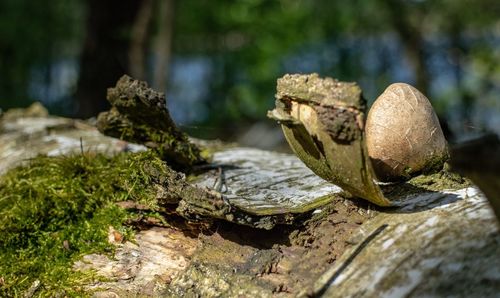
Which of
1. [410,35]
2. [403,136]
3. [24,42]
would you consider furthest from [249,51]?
[403,136]

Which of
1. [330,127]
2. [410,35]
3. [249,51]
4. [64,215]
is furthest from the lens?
[410,35]

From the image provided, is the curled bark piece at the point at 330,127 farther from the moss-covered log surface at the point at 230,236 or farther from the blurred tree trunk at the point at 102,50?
the blurred tree trunk at the point at 102,50

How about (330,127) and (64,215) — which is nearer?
(330,127)

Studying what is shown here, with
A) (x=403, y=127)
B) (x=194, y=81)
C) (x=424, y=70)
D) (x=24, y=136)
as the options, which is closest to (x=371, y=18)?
(x=424, y=70)

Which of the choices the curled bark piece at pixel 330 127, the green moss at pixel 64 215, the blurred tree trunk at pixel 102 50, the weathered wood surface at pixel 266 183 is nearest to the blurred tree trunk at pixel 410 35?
the blurred tree trunk at pixel 102 50

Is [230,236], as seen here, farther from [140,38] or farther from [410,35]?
[410,35]

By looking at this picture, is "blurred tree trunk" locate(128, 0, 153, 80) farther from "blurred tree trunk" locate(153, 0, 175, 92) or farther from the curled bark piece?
the curled bark piece

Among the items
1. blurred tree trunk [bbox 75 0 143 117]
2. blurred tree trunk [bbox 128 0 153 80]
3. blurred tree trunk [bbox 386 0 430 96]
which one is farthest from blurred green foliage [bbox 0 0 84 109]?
blurred tree trunk [bbox 386 0 430 96]

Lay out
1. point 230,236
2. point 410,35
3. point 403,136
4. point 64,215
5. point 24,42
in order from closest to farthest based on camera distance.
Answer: point 230,236, point 403,136, point 64,215, point 410,35, point 24,42
